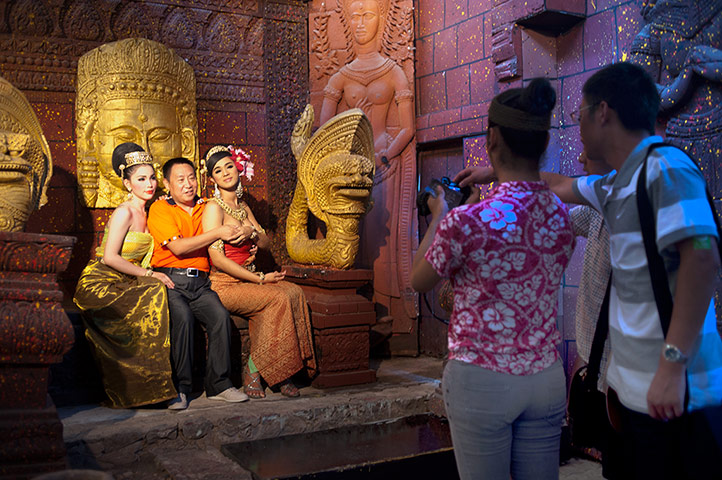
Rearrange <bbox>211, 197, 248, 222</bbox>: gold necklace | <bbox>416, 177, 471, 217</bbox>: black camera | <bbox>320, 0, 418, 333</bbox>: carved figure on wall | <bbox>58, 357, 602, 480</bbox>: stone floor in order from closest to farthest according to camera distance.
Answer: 1. <bbox>416, 177, 471, 217</bbox>: black camera
2. <bbox>58, 357, 602, 480</bbox>: stone floor
3. <bbox>211, 197, 248, 222</bbox>: gold necklace
4. <bbox>320, 0, 418, 333</bbox>: carved figure on wall

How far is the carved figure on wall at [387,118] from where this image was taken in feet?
20.1

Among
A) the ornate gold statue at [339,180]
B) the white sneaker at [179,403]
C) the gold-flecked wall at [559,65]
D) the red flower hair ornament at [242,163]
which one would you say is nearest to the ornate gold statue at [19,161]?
the red flower hair ornament at [242,163]

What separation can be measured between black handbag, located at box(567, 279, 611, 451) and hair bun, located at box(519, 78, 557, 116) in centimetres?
59

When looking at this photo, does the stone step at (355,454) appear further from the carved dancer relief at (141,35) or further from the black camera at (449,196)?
the carved dancer relief at (141,35)

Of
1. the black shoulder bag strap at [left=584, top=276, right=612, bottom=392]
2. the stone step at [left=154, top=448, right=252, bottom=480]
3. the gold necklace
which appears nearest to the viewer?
the black shoulder bag strap at [left=584, top=276, right=612, bottom=392]

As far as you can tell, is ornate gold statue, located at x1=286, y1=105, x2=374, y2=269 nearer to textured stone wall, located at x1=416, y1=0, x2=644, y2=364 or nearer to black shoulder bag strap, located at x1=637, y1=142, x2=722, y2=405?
textured stone wall, located at x1=416, y1=0, x2=644, y2=364

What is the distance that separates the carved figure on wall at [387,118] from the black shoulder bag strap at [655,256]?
430 cm

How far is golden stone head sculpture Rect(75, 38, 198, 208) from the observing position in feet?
17.3

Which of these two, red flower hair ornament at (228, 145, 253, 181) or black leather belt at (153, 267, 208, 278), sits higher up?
red flower hair ornament at (228, 145, 253, 181)

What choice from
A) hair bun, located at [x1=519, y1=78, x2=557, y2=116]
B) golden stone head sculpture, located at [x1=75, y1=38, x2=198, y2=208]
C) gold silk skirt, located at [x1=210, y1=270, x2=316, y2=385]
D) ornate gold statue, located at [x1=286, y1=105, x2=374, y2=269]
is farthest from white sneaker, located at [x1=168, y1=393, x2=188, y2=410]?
hair bun, located at [x1=519, y1=78, x2=557, y2=116]

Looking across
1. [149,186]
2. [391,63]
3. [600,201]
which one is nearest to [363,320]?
[149,186]

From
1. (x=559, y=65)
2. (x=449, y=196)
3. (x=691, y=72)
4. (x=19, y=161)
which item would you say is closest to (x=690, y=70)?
(x=691, y=72)

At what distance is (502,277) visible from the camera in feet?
5.98

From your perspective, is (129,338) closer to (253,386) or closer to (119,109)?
(253,386)
